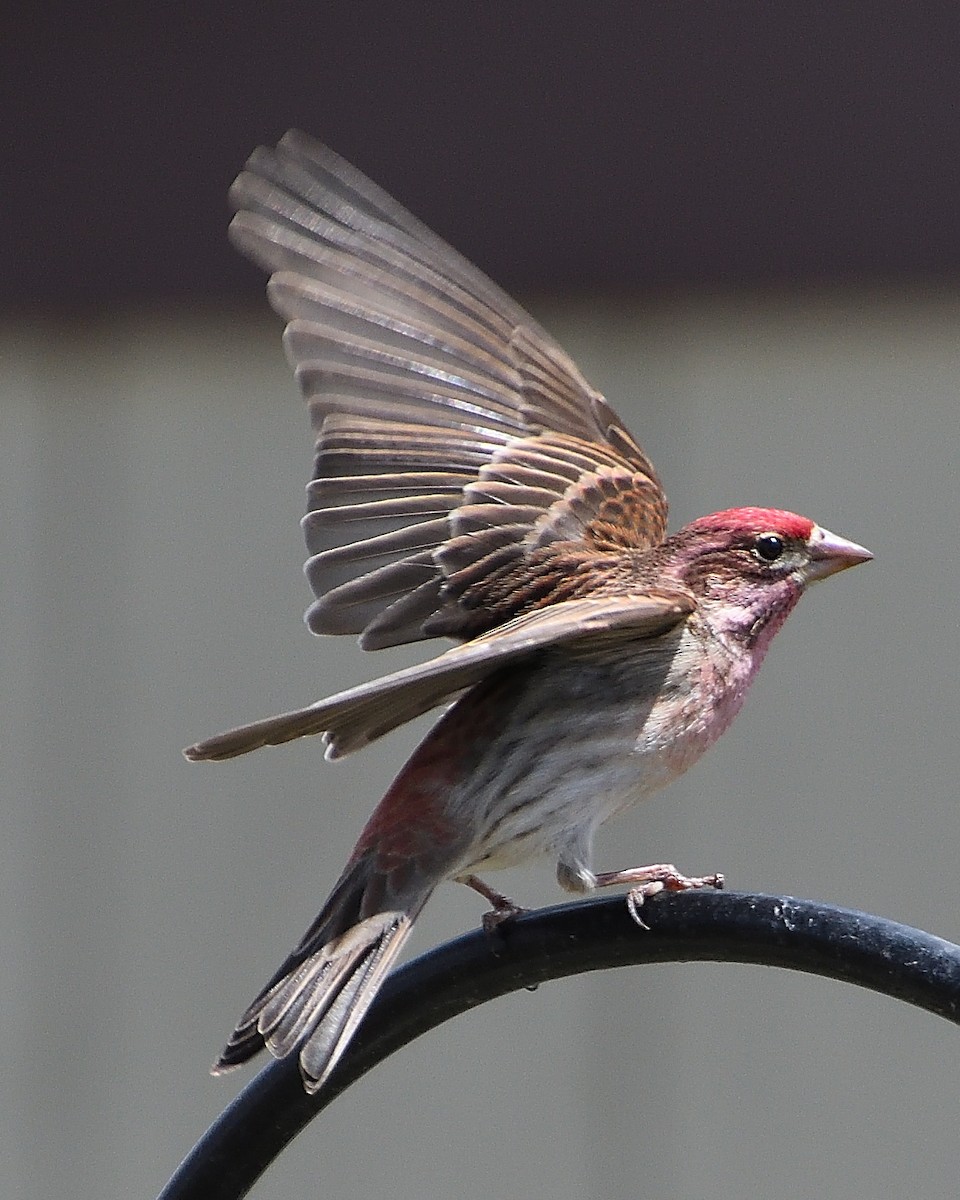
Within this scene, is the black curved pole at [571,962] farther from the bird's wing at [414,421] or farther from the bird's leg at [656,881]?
the bird's wing at [414,421]

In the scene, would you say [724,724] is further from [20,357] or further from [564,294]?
[20,357]

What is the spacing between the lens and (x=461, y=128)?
5895mm

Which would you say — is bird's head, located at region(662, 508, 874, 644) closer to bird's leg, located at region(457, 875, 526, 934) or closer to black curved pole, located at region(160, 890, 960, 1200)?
bird's leg, located at region(457, 875, 526, 934)

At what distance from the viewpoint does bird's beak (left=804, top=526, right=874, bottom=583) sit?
3545mm

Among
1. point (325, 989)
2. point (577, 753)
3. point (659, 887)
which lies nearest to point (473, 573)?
point (577, 753)

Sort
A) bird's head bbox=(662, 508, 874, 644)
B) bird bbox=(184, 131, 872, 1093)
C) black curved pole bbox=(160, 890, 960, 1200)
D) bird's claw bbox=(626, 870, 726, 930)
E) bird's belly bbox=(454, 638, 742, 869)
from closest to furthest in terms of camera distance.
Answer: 1. black curved pole bbox=(160, 890, 960, 1200)
2. bird's claw bbox=(626, 870, 726, 930)
3. bird bbox=(184, 131, 872, 1093)
4. bird's belly bbox=(454, 638, 742, 869)
5. bird's head bbox=(662, 508, 874, 644)

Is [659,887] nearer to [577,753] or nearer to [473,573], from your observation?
[577,753]

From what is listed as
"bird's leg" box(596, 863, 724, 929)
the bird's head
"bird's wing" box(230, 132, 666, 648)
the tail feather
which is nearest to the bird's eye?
the bird's head

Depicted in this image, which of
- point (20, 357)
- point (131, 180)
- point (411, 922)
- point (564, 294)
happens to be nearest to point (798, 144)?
point (564, 294)

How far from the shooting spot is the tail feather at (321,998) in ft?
8.74

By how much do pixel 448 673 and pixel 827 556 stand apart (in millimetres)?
1164

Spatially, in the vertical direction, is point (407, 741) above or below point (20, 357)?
below

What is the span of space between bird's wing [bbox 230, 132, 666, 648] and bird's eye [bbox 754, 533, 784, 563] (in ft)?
0.76

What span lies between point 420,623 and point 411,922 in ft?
2.18
